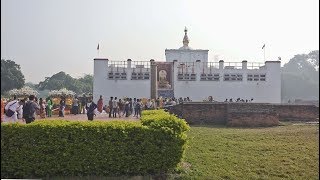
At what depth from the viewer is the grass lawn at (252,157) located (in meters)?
7.56

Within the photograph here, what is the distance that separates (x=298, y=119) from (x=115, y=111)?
295 inches

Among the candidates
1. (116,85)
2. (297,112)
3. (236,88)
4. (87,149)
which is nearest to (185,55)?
(236,88)

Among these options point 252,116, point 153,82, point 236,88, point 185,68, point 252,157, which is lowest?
point 252,157

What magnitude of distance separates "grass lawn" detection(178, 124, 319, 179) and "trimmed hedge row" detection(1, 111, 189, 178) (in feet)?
2.13

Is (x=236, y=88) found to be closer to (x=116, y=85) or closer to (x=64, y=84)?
(x=116, y=85)

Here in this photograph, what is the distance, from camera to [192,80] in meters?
32.6

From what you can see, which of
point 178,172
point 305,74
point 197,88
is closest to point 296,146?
point 178,172

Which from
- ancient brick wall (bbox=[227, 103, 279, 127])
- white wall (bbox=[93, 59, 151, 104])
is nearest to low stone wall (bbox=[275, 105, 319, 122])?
ancient brick wall (bbox=[227, 103, 279, 127])

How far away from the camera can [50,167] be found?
6980 millimetres

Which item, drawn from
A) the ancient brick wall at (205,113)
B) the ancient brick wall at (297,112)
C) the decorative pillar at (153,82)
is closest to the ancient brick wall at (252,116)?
the ancient brick wall at (205,113)

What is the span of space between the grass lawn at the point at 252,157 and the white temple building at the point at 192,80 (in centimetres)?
2139

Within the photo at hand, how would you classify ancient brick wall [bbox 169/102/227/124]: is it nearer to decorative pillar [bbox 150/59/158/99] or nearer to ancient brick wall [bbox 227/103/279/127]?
ancient brick wall [bbox 227/103/279/127]

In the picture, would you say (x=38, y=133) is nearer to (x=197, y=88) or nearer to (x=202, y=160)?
(x=202, y=160)

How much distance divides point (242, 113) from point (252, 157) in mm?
6053
